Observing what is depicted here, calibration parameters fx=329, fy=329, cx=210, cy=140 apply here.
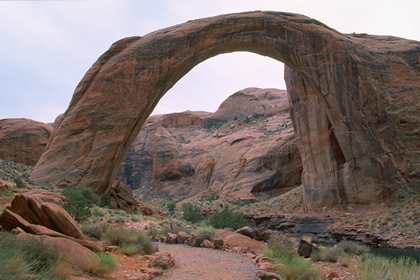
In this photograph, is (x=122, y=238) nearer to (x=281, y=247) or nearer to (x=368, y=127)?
(x=281, y=247)

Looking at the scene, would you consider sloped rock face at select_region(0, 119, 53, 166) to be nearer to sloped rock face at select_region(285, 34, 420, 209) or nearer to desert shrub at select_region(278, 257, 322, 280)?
sloped rock face at select_region(285, 34, 420, 209)

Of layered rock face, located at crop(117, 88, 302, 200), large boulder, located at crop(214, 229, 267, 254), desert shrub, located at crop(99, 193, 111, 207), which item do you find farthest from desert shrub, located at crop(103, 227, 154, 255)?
layered rock face, located at crop(117, 88, 302, 200)

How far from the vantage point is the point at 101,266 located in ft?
14.3

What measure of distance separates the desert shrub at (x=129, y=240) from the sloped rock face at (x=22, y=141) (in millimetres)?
21576

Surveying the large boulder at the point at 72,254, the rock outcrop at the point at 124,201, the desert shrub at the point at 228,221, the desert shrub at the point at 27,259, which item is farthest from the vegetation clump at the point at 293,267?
the rock outcrop at the point at 124,201

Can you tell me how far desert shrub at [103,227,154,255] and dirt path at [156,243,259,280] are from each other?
711 mm

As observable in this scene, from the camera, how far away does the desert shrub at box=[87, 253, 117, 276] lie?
424 cm

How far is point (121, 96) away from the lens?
52.5 feet

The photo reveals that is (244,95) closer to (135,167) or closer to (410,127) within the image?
(135,167)

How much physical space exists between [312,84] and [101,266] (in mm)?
15994

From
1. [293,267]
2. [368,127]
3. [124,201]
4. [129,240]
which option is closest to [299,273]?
[293,267]

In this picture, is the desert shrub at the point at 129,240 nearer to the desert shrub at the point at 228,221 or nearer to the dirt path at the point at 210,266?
the dirt path at the point at 210,266

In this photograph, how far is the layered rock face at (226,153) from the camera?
29406mm

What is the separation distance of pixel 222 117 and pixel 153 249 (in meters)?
47.6
